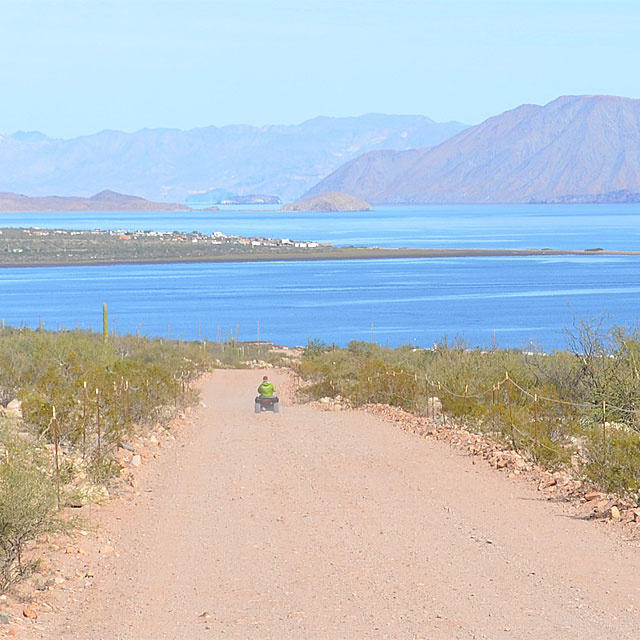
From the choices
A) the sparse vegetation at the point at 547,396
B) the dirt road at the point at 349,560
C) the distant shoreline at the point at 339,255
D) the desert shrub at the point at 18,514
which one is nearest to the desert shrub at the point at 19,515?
the desert shrub at the point at 18,514

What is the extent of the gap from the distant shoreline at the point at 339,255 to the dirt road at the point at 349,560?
11574 cm

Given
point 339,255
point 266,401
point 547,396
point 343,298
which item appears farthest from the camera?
point 339,255

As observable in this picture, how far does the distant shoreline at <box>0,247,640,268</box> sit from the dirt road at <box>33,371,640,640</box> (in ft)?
380

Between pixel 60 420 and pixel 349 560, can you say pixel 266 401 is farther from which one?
pixel 349 560

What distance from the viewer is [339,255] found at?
13075 cm

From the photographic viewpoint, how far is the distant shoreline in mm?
127188

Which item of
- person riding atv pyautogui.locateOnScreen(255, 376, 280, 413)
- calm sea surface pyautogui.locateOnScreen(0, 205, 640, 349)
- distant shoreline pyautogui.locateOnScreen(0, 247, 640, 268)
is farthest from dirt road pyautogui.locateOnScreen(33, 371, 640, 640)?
distant shoreline pyautogui.locateOnScreen(0, 247, 640, 268)

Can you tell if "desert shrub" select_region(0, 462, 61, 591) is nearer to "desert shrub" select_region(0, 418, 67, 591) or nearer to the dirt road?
"desert shrub" select_region(0, 418, 67, 591)

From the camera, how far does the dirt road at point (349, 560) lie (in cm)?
692

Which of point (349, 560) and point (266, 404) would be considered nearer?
point (349, 560)

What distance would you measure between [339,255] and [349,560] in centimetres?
12261

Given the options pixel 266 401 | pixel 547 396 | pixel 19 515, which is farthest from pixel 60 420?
pixel 266 401

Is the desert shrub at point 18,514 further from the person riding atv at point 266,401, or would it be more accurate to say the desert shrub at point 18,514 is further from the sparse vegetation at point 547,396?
the person riding atv at point 266,401

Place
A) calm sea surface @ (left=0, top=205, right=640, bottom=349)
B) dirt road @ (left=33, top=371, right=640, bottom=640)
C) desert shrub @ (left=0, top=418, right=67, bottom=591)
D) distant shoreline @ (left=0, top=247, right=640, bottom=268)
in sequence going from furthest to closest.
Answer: distant shoreline @ (left=0, top=247, right=640, bottom=268)
calm sea surface @ (left=0, top=205, right=640, bottom=349)
desert shrub @ (left=0, top=418, right=67, bottom=591)
dirt road @ (left=33, top=371, right=640, bottom=640)
